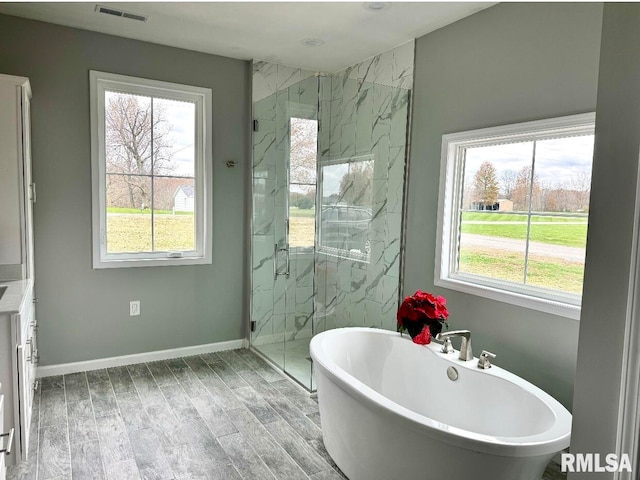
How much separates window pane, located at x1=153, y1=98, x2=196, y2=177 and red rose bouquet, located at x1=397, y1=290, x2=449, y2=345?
88.9 inches

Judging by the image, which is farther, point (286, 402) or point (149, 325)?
point (149, 325)

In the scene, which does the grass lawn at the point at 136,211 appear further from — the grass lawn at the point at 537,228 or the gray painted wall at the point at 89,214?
the grass lawn at the point at 537,228

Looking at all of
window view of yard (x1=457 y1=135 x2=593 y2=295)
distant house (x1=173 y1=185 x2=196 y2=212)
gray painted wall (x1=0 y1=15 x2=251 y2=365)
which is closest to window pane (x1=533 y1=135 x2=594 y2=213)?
window view of yard (x1=457 y1=135 x2=593 y2=295)

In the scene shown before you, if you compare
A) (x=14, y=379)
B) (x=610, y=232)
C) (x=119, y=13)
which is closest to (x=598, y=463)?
(x=610, y=232)

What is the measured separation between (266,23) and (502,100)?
5.44 ft

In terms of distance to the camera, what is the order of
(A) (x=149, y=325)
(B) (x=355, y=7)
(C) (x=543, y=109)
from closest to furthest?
(C) (x=543, y=109) → (B) (x=355, y=7) → (A) (x=149, y=325)

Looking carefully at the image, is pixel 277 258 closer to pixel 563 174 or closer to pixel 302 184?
pixel 302 184

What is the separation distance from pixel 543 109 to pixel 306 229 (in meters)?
1.92

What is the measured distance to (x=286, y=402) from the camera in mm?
3072

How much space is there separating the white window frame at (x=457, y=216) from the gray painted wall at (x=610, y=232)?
1.63m

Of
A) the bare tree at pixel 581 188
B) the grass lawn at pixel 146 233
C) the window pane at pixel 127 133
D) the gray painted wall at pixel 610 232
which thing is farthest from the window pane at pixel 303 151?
the gray painted wall at pixel 610 232

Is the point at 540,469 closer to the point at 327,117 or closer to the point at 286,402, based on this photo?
the point at 286,402

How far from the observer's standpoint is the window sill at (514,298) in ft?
7.65

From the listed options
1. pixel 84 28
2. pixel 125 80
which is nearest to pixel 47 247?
pixel 125 80
